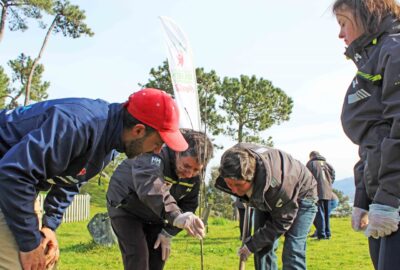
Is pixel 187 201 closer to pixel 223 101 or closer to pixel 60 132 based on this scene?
pixel 60 132

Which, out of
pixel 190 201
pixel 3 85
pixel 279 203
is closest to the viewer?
pixel 279 203

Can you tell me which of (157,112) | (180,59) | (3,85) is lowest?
(157,112)

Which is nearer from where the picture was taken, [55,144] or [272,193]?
[55,144]

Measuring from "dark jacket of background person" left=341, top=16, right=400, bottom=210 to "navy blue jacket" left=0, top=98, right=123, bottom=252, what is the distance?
1172 millimetres

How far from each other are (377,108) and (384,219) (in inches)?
20.3

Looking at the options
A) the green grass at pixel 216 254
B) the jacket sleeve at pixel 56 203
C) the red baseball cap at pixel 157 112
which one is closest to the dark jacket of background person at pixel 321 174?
the green grass at pixel 216 254

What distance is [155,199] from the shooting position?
4.07 m

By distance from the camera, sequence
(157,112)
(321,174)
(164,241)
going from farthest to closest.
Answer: (321,174) < (164,241) < (157,112)

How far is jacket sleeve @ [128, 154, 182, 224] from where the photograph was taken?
4.07 m

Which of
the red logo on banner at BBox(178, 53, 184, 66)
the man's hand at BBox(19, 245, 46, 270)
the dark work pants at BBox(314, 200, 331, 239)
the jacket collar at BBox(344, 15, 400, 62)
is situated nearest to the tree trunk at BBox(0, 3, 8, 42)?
the red logo on banner at BBox(178, 53, 184, 66)

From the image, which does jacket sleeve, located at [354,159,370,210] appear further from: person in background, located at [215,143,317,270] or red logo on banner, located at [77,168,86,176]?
red logo on banner, located at [77,168,86,176]

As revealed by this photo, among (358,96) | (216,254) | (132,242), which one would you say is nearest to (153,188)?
(132,242)

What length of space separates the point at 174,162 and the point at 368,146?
79.6 inches

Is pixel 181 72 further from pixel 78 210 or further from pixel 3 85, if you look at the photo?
pixel 3 85
